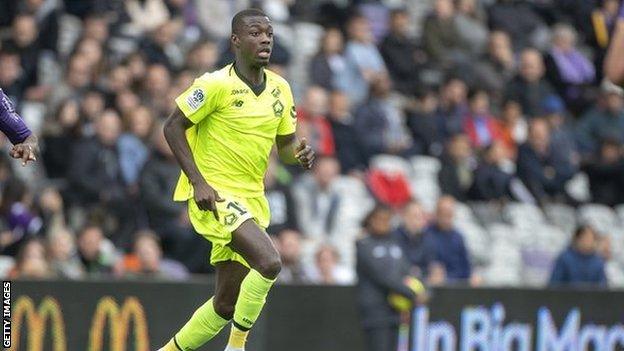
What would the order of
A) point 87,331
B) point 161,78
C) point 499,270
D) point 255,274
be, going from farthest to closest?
point 499,270, point 161,78, point 87,331, point 255,274

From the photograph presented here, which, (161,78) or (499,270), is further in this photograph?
(499,270)

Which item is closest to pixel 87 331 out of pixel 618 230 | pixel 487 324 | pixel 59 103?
pixel 59 103

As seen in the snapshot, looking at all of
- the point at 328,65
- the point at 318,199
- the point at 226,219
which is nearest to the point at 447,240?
the point at 318,199

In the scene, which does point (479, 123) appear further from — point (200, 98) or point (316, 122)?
point (200, 98)

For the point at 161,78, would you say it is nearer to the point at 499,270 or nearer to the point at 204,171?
the point at 499,270

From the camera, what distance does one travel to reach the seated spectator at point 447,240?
1773cm

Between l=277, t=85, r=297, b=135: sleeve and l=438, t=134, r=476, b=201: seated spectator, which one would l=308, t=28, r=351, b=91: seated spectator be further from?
l=277, t=85, r=297, b=135: sleeve

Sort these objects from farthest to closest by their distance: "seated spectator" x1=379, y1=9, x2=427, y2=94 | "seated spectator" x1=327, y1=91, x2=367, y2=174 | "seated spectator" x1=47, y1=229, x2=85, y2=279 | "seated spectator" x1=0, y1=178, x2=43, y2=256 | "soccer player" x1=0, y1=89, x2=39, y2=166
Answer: "seated spectator" x1=379, y1=9, x2=427, y2=94 < "seated spectator" x1=327, y1=91, x2=367, y2=174 < "seated spectator" x1=0, y1=178, x2=43, y2=256 < "seated spectator" x1=47, y1=229, x2=85, y2=279 < "soccer player" x1=0, y1=89, x2=39, y2=166

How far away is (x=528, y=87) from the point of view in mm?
22031

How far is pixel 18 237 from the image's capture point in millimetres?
15000

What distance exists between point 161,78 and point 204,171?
6.83m

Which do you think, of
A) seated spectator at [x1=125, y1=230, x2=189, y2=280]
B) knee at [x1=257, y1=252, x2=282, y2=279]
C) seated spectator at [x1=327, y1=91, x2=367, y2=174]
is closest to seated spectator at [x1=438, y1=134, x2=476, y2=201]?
seated spectator at [x1=327, y1=91, x2=367, y2=174]

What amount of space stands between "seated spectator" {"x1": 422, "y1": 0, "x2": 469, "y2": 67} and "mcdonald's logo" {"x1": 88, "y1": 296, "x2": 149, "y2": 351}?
8.72 metres

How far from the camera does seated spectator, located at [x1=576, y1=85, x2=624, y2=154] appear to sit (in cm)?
2197
